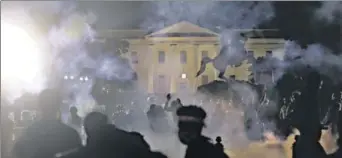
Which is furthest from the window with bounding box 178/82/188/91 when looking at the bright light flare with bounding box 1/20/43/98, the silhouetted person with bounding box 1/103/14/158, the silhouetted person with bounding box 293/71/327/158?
the silhouetted person with bounding box 1/103/14/158

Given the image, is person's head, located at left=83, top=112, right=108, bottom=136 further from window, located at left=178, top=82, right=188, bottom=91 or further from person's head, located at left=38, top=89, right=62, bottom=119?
window, located at left=178, top=82, right=188, bottom=91

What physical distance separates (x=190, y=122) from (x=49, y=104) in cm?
53

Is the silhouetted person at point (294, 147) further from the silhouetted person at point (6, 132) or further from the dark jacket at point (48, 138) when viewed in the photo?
the silhouetted person at point (6, 132)

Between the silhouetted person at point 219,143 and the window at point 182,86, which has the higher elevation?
the window at point 182,86

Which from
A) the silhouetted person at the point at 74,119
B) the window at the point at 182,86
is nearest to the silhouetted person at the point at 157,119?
the window at the point at 182,86

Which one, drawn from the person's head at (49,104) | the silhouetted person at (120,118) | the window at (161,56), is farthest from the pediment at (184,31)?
the person's head at (49,104)

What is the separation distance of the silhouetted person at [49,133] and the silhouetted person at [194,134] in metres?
0.39

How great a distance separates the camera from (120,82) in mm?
1524

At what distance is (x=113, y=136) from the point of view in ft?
4.99

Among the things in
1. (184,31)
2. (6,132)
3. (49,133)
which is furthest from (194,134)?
(6,132)

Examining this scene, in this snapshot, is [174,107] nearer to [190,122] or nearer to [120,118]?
[190,122]

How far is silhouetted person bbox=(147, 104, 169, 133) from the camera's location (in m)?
1.52

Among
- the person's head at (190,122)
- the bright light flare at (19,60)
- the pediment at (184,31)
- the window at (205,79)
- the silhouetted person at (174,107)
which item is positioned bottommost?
the person's head at (190,122)

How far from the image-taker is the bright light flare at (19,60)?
5.03 ft
